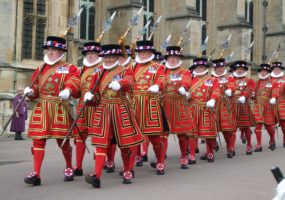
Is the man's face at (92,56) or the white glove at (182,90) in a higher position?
the man's face at (92,56)

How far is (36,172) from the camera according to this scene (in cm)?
769

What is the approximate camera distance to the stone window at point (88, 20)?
2675cm

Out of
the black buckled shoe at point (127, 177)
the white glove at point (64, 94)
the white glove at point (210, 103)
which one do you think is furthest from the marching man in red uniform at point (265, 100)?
the white glove at point (64, 94)

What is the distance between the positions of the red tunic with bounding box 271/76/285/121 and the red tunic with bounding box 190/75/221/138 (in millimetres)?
3359

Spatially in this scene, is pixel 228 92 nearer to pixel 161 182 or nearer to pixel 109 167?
pixel 109 167

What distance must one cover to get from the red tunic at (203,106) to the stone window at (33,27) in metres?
11.0

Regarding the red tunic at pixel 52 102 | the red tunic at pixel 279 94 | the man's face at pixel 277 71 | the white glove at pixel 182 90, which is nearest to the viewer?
the red tunic at pixel 52 102

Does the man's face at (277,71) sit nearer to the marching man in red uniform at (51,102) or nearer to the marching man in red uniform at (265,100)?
the marching man in red uniform at (265,100)

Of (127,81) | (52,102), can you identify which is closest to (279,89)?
(127,81)

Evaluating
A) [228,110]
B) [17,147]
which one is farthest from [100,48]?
[17,147]

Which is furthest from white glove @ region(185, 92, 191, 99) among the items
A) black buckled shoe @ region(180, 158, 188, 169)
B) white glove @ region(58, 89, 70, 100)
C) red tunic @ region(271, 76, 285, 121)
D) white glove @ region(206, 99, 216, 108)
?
red tunic @ region(271, 76, 285, 121)

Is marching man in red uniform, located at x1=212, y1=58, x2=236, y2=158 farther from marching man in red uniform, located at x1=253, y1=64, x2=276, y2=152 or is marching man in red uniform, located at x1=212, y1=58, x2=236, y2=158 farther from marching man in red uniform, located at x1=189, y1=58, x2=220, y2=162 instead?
marching man in red uniform, located at x1=253, y1=64, x2=276, y2=152

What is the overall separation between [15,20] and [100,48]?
466 inches

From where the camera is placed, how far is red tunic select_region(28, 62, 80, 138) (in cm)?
777
